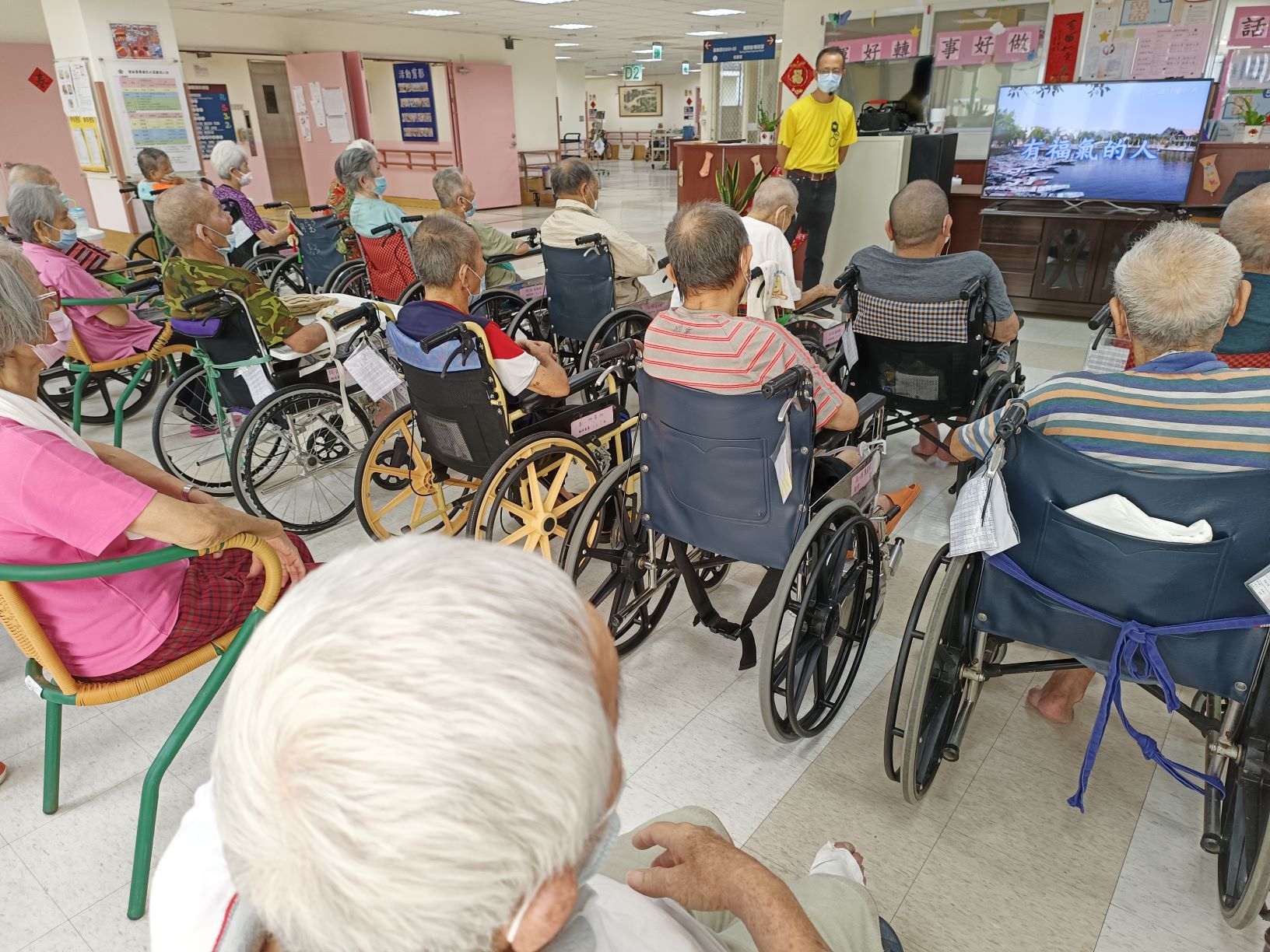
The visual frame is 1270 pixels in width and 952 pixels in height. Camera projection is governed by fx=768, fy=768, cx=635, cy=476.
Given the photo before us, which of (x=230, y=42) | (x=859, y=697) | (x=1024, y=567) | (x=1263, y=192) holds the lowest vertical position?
(x=859, y=697)

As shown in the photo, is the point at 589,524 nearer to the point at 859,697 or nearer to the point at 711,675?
the point at 711,675

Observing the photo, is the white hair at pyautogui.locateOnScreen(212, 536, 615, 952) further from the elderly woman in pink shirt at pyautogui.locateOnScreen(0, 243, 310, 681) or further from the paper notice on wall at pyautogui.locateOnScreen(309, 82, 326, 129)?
the paper notice on wall at pyautogui.locateOnScreen(309, 82, 326, 129)

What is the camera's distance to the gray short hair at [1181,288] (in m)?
1.42

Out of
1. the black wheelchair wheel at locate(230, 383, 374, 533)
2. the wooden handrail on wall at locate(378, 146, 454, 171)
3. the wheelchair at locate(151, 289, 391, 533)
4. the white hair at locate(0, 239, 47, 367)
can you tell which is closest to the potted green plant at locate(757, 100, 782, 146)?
the wheelchair at locate(151, 289, 391, 533)

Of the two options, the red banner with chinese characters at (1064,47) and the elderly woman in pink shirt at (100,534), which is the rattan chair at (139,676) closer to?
the elderly woman in pink shirt at (100,534)

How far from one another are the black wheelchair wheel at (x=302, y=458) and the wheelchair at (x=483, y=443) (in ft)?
0.69

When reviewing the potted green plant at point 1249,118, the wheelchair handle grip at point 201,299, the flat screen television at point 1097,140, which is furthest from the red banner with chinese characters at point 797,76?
the wheelchair handle grip at point 201,299

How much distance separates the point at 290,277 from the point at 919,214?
4.71m

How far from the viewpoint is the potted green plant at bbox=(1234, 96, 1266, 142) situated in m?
5.21

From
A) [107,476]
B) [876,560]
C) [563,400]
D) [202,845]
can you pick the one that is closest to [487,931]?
[202,845]

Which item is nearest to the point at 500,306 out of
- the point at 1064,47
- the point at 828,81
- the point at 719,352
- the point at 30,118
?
the point at 719,352

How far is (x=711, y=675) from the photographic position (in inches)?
84.6

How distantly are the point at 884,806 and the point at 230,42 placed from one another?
12331 millimetres

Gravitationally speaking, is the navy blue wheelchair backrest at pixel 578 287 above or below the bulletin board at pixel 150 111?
below
